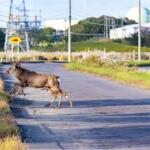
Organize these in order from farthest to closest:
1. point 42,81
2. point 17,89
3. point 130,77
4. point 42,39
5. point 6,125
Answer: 1. point 42,39
2. point 130,77
3. point 17,89
4. point 42,81
5. point 6,125

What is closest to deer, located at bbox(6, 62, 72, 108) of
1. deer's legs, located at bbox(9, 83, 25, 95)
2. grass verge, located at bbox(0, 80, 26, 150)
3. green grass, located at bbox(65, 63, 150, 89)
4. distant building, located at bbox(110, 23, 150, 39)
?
deer's legs, located at bbox(9, 83, 25, 95)

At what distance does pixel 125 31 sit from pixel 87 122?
397 ft

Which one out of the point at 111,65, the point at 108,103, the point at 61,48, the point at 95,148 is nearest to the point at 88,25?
the point at 61,48

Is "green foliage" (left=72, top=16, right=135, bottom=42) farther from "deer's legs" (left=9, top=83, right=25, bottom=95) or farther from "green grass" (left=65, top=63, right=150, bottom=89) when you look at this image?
"deer's legs" (left=9, top=83, right=25, bottom=95)

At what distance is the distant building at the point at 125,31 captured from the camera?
131438mm

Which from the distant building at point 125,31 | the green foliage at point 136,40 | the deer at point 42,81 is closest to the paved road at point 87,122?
the deer at point 42,81

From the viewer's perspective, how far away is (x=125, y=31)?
137000mm

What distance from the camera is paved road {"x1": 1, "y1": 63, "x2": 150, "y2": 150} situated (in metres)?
13.1

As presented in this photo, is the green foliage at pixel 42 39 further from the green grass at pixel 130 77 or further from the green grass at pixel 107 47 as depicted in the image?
the green grass at pixel 130 77

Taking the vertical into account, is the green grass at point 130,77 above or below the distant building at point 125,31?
below

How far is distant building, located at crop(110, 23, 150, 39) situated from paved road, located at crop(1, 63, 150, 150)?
106 meters

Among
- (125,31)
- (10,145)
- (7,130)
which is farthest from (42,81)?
(125,31)

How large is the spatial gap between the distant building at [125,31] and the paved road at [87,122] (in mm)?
106133

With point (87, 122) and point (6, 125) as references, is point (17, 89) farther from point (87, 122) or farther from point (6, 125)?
point (6, 125)
